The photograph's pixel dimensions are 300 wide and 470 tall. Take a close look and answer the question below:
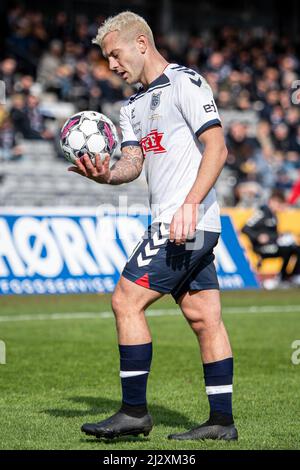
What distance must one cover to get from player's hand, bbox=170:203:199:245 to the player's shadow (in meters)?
1.66

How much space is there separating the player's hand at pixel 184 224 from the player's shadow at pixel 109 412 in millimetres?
1658

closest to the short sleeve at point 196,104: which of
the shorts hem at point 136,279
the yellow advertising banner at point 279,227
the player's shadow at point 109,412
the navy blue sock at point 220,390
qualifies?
the shorts hem at point 136,279

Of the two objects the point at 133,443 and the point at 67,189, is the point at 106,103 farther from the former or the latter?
the point at 133,443

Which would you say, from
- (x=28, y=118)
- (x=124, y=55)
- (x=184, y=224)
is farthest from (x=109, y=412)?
(x=28, y=118)

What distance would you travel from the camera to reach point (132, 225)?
1811cm

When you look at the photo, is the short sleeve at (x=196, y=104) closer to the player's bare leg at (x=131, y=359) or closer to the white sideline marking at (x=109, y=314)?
the player's bare leg at (x=131, y=359)

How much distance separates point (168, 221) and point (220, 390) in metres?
1.12

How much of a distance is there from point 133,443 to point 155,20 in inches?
1191

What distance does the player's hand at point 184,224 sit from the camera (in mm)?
6363

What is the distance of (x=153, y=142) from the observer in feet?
22.3

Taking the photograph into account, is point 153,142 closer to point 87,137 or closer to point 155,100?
point 155,100

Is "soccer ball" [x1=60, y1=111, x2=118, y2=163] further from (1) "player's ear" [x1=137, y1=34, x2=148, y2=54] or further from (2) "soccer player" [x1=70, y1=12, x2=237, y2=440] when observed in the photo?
(1) "player's ear" [x1=137, y1=34, x2=148, y2=54]

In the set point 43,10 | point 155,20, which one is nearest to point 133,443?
point 43,10
